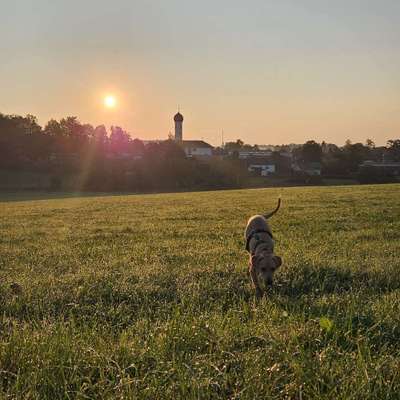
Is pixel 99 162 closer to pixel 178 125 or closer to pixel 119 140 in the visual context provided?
pixel 119 140

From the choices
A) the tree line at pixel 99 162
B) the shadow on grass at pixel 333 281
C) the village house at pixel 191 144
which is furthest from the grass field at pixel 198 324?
the village house at pixel 191 144

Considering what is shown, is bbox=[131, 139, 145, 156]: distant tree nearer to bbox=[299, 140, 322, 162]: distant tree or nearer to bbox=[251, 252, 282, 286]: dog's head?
bbox=[299, 140, 322, 162]: distant tree

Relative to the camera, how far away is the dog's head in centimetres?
648

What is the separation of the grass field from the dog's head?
0.20 metres

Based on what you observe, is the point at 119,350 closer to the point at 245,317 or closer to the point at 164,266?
the point at 245,317

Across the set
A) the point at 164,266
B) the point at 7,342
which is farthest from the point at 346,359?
the point at 164,266

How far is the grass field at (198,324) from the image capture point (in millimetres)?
3338

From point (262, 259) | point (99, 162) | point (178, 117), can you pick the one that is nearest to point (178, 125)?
point (178, 117)

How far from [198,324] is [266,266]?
235 centimetres

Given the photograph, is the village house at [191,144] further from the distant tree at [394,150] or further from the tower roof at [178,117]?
the distant tree at [394,150]

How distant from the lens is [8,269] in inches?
309

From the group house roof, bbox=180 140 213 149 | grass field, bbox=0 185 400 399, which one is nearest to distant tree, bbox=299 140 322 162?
house roof, bbox=180 140 213 149

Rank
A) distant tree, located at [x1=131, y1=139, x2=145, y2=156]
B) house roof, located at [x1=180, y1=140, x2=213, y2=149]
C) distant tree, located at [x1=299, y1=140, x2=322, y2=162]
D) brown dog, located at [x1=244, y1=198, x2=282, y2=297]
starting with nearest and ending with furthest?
1. brown dog, located at [x1=244, y1=198, x2=282, y2=297]
2. distant tree, located at [x1=131, y1=139, x2=145, y2=156]
3. distant tree, located at [x1=299, y1=140, x2=322, y2=162]
4. house roof, located at [x1=180, y1=140, x2=213, y2=149]

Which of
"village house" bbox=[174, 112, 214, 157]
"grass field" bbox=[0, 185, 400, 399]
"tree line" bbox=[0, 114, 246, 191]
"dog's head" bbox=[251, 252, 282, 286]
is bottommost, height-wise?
"grass field" bbox=[0, 185, 400, 399]
